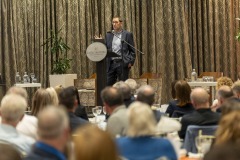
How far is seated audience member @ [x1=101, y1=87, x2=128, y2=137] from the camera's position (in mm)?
4371

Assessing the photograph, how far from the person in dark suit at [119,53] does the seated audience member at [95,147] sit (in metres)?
7.41

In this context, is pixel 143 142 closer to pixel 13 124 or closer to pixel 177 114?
pixel 13 124

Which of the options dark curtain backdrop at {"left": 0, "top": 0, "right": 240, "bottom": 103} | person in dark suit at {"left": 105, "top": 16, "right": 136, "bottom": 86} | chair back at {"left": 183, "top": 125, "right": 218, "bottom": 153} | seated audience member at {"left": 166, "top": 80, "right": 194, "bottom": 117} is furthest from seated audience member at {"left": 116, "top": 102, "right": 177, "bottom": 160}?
dark curtain backdrop at {"left": 0, "top": 0, "right": 240, "bottom": 103}

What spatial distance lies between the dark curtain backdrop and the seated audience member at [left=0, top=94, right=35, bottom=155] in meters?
8.42

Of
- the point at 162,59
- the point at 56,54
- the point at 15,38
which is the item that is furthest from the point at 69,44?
the point at 162,59

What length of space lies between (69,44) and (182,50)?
275 cm

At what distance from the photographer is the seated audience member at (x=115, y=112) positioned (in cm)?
437

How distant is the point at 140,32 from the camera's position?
12.8 meters

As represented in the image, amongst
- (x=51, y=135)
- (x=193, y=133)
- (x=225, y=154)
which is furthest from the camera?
(x=193, y=133)

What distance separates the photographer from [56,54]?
12.3 meters

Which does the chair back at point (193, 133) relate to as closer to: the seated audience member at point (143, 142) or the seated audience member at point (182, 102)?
the seated audience member at point (143, 142)

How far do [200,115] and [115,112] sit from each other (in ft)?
2.45

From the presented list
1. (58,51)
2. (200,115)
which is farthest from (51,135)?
(58,51)

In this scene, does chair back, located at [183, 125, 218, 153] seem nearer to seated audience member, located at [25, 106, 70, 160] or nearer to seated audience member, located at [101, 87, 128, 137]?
seated audience member, located at [101, 87, 128, 137]
